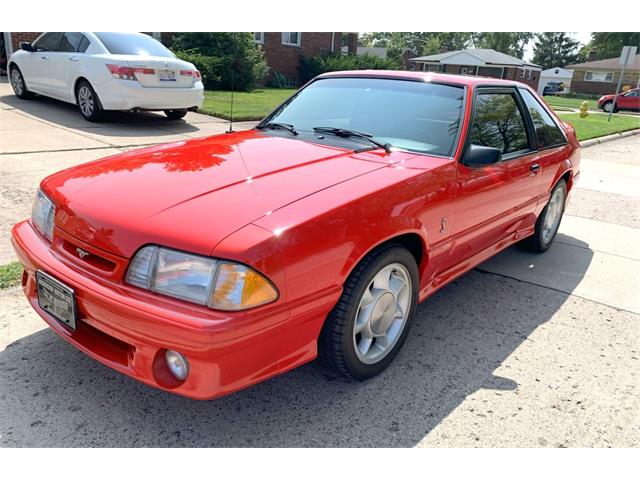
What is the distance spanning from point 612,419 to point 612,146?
1283cm

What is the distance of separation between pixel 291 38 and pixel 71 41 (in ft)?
49.9

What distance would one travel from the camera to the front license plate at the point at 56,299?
221 cm

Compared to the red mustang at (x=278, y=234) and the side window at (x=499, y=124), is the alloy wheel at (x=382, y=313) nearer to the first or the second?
the red mustang at (x=278, y=234)

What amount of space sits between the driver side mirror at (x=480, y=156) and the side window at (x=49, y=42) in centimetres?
835

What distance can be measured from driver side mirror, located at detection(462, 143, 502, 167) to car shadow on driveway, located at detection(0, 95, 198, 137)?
6.30 meters

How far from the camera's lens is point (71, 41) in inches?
341

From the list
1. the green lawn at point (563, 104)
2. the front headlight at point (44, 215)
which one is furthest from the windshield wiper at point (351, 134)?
the green lawn at point (563, 104)

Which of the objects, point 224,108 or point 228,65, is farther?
point 228,65

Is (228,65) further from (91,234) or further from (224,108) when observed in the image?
(91,234)

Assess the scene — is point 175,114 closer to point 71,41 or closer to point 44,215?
point 71,41

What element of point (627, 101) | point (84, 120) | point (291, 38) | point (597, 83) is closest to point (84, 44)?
point (84, 120)

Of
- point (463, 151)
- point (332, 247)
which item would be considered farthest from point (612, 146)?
point (332, 247)

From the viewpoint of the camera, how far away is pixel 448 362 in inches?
116

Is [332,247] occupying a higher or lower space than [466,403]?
higher
